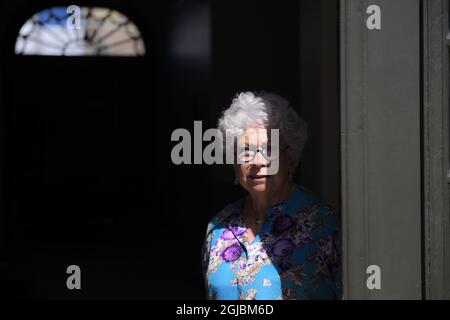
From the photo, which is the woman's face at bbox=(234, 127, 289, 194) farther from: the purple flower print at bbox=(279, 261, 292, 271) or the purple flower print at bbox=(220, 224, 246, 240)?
the purple flower print at bbox=(279, 261, 292, 271)

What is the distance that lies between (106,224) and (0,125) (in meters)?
2.66

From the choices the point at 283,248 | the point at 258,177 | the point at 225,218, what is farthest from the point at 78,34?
the point at 283,248

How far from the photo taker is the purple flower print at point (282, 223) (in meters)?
2.24

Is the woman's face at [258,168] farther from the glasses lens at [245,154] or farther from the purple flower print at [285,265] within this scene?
the purple flower print at [285,265]

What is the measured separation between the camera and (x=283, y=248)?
7.18ft

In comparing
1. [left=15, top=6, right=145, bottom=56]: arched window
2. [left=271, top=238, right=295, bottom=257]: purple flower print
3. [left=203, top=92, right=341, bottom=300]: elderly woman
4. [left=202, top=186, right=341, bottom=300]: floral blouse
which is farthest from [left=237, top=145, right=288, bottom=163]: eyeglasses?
[left=15, top=6, right=145, bottom=56]: arched window

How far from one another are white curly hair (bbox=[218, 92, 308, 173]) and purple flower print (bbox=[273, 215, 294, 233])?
7.9 inches

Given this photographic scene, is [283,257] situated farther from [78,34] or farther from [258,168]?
[78,34]

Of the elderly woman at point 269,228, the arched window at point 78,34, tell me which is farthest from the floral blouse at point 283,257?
the arched window at point 78,34

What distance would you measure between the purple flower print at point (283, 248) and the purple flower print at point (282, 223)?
5 cm

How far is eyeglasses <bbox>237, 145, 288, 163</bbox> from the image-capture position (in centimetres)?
228

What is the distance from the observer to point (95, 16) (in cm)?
866
